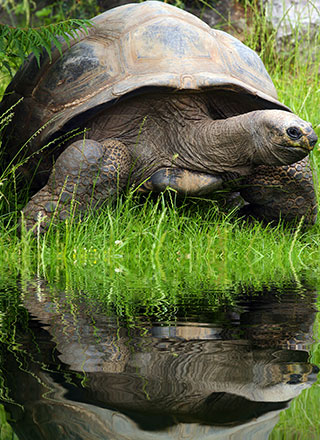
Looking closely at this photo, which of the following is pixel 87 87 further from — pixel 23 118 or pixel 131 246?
pixel 131 246

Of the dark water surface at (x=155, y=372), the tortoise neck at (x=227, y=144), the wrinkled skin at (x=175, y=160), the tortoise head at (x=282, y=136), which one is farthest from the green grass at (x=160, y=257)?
the tortoise head at (x=282, y=136)

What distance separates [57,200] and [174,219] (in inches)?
30.4

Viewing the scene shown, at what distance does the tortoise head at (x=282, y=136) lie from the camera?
11.6 feet

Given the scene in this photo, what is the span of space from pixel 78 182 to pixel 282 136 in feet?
4.17

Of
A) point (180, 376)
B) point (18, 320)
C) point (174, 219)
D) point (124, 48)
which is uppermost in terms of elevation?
point (124, 48)

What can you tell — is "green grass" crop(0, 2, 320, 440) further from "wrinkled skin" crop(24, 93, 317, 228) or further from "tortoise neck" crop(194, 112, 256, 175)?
"tortoise neck" crop(194, 112, 256, 175)

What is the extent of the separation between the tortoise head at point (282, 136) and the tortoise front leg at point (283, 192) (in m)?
0.41

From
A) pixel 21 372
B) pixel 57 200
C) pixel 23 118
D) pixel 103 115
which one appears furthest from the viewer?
pixel 23 118

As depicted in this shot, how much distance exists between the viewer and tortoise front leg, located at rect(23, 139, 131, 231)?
3.79 meters

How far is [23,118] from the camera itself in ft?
14.9

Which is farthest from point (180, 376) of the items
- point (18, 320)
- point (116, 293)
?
point (116, 293)

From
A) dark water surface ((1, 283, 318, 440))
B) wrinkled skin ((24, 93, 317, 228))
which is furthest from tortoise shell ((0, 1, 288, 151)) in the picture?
dark water surface ((1, 283, 318, 440))

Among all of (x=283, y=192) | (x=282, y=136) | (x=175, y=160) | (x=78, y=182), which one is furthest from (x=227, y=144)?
(x=78, y=182)

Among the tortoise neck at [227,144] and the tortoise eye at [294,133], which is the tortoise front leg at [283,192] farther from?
the tortoise eye at [294,133]
